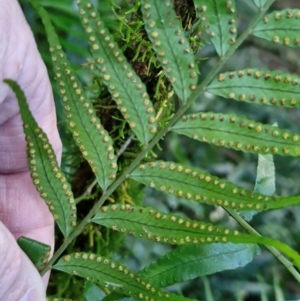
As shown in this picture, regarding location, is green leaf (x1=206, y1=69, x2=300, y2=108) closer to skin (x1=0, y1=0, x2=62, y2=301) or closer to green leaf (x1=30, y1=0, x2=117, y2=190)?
green leaf (x1=30, y1=0, x2=117, y2=190)

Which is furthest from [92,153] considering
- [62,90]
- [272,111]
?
[272,111]

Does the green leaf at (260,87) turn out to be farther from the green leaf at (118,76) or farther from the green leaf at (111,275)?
Result: the green leaf at (111,275)

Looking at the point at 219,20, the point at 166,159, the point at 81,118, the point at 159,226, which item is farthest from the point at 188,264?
the point at 166,159

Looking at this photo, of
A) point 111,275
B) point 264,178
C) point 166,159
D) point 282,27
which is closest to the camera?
point 282,27

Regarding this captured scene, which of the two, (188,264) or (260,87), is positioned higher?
(260,87)

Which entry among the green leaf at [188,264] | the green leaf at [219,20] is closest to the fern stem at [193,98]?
the green leaf at [219,20]

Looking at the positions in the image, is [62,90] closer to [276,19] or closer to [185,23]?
[185,23]

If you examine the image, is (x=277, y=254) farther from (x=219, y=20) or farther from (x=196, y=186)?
(x=219, y=20)
